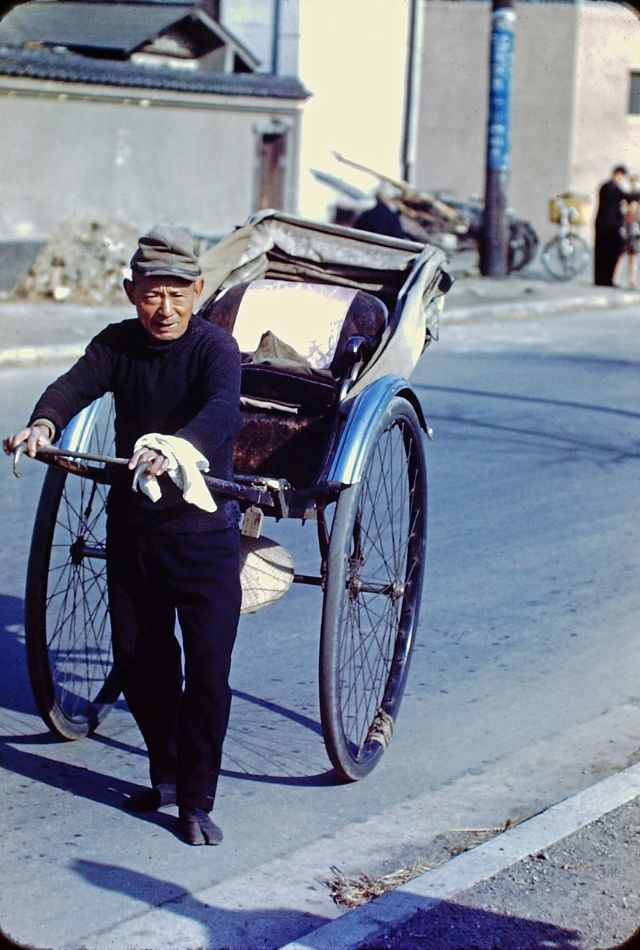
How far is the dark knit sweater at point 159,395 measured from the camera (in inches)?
165

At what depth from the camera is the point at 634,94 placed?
35156 millimetres

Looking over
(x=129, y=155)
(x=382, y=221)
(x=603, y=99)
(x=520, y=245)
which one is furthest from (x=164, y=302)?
(x=603, y=99)

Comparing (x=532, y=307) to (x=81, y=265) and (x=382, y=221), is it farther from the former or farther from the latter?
(x=81, y=265)

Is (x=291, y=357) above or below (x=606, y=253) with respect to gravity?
below

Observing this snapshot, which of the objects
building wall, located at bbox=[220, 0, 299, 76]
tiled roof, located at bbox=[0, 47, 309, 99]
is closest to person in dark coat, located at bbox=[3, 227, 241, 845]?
tiled roof, located at bbox=[0, 47, 309, 99]

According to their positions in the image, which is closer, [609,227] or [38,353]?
[38,353]

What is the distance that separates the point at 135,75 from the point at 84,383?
64.2 ft

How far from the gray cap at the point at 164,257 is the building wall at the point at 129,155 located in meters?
17.3

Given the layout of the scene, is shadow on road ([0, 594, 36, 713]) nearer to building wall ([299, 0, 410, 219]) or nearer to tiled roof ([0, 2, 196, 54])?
tiled roof ([0, 2, 196, 54])

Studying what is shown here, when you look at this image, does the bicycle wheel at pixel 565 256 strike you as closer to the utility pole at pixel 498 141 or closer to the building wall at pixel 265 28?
the utility pole at pixel 498 141

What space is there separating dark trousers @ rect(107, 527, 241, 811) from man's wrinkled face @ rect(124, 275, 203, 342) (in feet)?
1.84

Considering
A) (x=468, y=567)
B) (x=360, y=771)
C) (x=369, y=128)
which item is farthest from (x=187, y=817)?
(x=369, y=128)

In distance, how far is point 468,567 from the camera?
7512 mm

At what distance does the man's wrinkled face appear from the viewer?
13.6 feet
